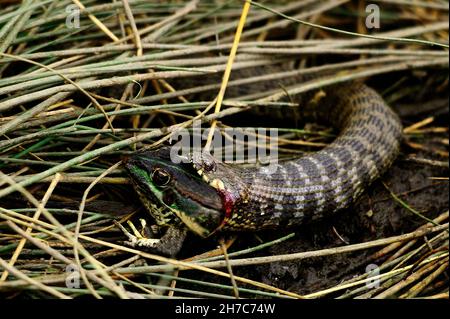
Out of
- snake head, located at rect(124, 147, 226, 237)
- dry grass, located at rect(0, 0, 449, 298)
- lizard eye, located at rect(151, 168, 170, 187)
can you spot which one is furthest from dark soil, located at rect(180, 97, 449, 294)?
lizard eye, located at rect(151, 168, 170, 187)

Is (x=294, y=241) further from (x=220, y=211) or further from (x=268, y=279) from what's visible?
(x=220, y=211)

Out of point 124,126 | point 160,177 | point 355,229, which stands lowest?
point 355,229

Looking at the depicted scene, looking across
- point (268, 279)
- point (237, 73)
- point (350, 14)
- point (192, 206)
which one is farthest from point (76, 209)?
point (350, 14)

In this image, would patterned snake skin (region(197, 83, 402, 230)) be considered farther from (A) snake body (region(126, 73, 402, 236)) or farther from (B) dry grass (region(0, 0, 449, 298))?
(B) dry grass (region(0, 0, 449, 298))

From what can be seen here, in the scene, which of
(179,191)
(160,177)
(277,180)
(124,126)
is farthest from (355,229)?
(124,126)

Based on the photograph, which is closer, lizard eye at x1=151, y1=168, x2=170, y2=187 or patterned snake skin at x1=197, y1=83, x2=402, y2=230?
lizard eye at x1=151, y1=168, x2=170, y2=187

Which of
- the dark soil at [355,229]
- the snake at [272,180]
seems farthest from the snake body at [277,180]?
the dark soil at [355,229]

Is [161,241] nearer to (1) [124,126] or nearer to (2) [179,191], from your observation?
(2) [179,191]

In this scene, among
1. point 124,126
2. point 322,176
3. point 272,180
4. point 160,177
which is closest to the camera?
point 160,177
